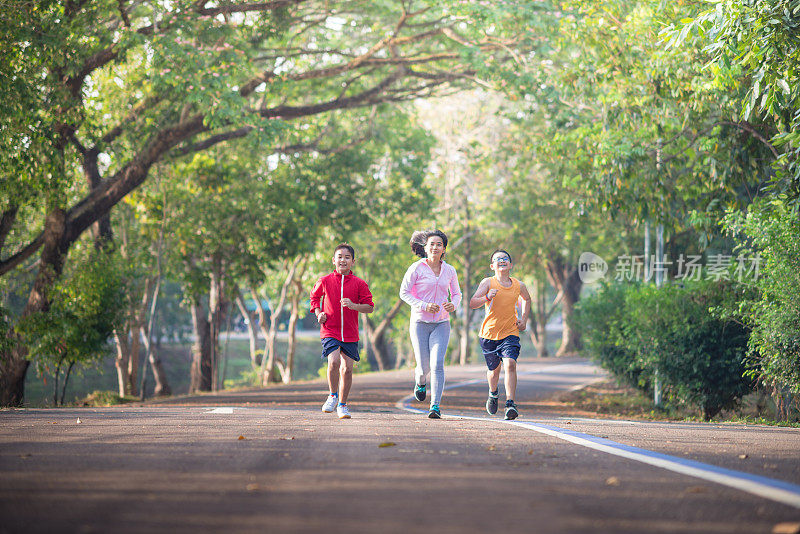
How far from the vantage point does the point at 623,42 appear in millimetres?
16031

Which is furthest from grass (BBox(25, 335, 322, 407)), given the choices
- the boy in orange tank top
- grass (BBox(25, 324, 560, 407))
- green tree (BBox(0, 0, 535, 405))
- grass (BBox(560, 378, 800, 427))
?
the boy in orange tank top

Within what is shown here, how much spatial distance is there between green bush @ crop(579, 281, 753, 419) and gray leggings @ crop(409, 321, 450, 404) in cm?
555

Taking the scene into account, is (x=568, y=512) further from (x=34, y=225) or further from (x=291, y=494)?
(x=34, y=225)

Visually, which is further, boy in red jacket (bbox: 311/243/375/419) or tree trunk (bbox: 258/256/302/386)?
tree trunk (bbox: 258/256/302/386)

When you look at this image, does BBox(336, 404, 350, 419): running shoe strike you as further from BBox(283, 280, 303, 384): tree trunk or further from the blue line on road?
BBox(283, 280, 303, 384): tree trunk

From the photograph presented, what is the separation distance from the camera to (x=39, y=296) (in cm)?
1938

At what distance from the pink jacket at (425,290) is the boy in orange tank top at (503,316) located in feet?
1.20

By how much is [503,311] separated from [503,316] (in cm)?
6

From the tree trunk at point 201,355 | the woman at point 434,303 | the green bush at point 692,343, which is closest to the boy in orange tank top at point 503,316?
the woman at point 434,303

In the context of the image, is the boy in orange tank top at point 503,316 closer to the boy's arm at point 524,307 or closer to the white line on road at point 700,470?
the boy's arm at point 524,307

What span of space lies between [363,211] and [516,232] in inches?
417

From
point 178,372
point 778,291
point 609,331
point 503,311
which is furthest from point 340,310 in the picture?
point 178,372

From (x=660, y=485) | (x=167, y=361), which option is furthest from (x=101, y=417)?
(x=167, y=361)

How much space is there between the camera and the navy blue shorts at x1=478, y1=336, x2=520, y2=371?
33.2 feet
